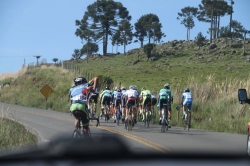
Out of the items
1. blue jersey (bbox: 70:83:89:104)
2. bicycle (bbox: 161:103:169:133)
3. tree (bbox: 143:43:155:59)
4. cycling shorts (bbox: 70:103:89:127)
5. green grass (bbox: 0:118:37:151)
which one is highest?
tree (bbox: 143:43:155:59)

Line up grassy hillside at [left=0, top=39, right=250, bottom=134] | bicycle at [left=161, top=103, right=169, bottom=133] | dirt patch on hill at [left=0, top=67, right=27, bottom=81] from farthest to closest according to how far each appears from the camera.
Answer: dirt patch on hill at [left=0, top=67, right=27, bottom=81]
grassy hillside at [left=0, top=39, right=250, bottom=134]
bicycle at [left=161, top=103, right=169, bottom=133]

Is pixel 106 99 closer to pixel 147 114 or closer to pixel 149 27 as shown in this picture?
pixel 147 114

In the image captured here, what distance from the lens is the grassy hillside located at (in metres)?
24.9

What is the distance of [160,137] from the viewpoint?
55.3ft

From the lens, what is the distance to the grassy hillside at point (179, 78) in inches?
981

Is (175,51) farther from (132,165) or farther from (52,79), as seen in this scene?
(132,165)

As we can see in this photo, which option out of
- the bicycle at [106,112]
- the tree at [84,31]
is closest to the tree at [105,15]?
the tree at [84,31]

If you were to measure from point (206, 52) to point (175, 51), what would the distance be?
9.48m

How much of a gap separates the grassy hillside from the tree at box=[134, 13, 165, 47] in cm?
294

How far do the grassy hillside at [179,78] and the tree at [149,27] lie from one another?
9.63ft

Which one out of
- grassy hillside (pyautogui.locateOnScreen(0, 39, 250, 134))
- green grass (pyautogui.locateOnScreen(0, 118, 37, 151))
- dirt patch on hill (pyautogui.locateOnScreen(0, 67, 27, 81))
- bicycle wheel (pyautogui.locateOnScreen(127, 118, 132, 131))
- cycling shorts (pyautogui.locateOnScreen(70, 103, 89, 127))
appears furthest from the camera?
dirt patch on hill (pyautogui.locateOnScreen(0, 67, 27, 81))

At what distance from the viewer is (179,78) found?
56.1 meters

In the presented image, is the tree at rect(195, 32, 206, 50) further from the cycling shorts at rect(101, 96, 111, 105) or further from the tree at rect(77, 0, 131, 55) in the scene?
the cycling shorts at rect(101, 96, 111, 105)

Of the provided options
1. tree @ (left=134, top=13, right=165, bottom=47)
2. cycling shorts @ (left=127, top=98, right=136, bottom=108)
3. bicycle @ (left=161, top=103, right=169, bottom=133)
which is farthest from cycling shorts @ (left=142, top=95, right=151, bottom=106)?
tree @ (left=134, top=13, right=165, bottom=47)
